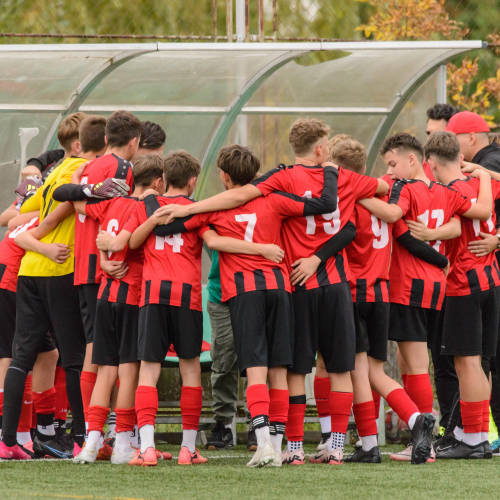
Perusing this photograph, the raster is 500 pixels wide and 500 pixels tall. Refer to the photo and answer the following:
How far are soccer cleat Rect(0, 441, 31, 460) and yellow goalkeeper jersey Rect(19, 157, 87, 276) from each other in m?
1.00

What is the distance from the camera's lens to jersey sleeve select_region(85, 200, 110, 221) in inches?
193

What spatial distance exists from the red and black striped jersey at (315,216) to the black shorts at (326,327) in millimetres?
60

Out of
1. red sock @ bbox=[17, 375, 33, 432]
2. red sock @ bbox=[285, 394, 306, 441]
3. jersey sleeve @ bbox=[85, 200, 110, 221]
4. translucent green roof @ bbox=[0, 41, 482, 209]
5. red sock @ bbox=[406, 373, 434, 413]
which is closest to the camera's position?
red sock @ bbox=[285, 394, 306, 441]

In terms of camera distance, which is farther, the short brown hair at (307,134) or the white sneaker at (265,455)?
the short brown hair at (307,134)

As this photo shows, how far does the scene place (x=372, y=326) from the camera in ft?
16.3

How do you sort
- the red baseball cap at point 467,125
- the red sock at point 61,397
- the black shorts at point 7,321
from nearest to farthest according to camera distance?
1. the black shorts at point 7,321
2. the red sock at point 61,397
3. the red baseball cap at point 467,125

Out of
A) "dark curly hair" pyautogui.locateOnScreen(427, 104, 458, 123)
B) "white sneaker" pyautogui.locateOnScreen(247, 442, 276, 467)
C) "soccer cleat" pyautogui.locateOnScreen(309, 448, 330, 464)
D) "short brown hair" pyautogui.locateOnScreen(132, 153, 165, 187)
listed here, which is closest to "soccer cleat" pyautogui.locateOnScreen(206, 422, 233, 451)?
→ "soccer cleat" pyautogui.locateOnScreen(309, 448, 330, 464)

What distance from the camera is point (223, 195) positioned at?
4.70m

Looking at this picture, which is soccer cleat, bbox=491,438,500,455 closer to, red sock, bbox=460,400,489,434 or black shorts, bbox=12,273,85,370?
red sock, bbox=460,400,489,434

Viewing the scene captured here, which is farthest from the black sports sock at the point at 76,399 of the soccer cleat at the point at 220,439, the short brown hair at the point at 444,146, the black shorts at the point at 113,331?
the short brown hair at the point at 444,146

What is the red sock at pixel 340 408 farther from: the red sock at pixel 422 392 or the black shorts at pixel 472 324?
the black shorts at pixel 472 324

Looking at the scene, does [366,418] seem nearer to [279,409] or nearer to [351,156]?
[279,409]

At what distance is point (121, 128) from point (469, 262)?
87.6 inches

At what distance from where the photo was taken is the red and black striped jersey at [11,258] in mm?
5445
